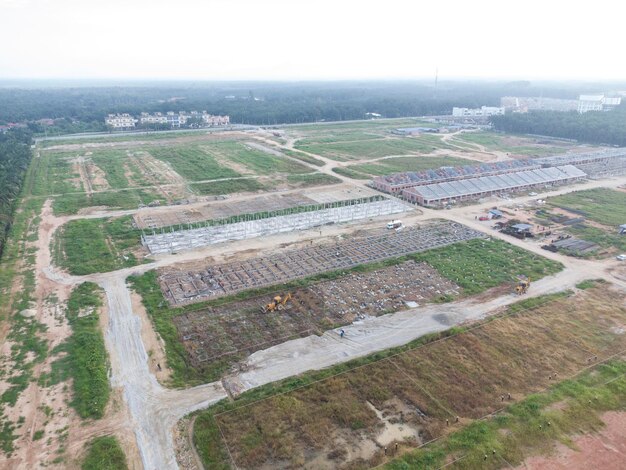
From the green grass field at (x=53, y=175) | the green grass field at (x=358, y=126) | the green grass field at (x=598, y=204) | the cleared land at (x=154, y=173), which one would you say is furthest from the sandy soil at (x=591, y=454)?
the green grass field at (x=358, y=126)

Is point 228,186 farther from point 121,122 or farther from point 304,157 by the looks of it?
point 121,122

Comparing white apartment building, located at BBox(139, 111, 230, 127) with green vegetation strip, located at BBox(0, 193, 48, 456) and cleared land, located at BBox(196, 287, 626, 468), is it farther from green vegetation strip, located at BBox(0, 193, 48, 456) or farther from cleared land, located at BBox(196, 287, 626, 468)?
cleared land, located at BBox(196, 287, 626, 468)

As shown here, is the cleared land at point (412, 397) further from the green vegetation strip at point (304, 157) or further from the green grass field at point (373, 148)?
the green grass field at point (373, 148)

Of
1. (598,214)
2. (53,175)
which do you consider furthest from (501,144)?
(53,175)

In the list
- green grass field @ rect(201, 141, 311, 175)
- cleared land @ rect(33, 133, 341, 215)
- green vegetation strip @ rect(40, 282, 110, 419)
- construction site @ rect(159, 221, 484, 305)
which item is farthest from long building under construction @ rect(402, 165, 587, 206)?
green vegetation strip @ rect(40, 282, 110, 419)

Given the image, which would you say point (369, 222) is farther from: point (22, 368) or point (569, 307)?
point (22, 368)

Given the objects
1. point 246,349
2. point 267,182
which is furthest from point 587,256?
point 267,182
